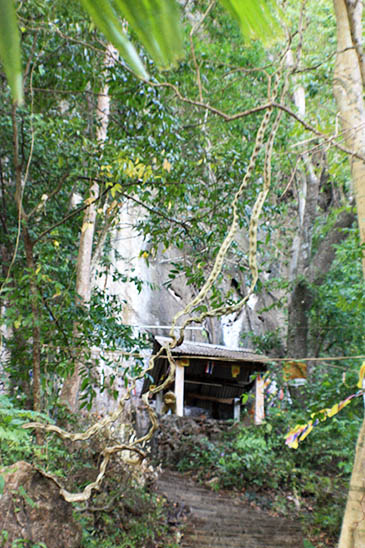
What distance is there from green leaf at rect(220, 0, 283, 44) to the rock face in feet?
8.80

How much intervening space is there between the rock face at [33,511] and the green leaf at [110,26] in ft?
8.80

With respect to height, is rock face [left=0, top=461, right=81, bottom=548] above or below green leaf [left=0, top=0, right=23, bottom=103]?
below

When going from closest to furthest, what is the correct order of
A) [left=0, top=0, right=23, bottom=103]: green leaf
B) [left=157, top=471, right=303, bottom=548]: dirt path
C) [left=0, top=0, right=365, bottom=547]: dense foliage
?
1. [left=0, top=0, right=23, bottom=103]: green leaf
2. [left=0, top=0, right=365, bottom=547]: dense foliage
3. [left=157, top=471, right=303, bottom=548]: dirt path

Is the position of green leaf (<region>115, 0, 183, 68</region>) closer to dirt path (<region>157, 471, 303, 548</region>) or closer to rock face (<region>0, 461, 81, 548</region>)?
rock face (<region>0, 461, 81, 548</region>)

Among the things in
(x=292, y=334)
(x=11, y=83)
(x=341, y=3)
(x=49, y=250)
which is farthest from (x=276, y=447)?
(x=11, y=83)

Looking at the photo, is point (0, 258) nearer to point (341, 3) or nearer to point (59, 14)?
point (59, 14)

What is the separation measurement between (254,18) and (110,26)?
0.62 feet

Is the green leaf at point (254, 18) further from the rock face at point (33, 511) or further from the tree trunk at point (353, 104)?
the rock face at point (33, 511)

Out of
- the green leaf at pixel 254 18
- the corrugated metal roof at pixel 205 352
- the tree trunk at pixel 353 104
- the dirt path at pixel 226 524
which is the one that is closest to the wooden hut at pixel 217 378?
the corrugated metal roof at pixel 205 352

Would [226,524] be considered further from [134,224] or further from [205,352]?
[134,224]

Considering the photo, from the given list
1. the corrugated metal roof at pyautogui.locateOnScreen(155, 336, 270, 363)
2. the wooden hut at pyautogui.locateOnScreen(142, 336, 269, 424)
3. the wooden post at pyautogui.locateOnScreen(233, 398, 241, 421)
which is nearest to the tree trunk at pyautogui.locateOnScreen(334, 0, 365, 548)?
the corrugated metal roof at pyautogui.locateOnScreen(155, 336, 270, 363)

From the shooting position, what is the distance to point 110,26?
1.08 feet

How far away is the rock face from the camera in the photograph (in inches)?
101

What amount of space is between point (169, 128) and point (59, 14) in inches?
63.5
